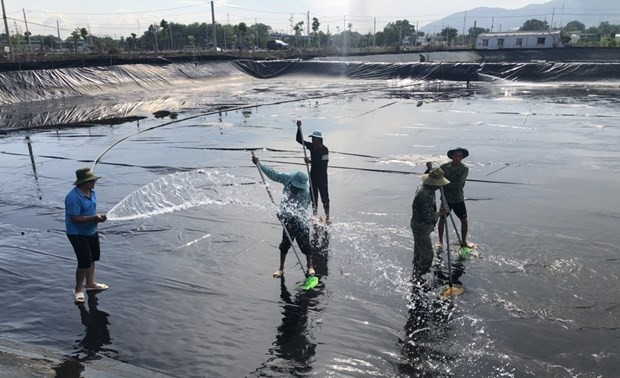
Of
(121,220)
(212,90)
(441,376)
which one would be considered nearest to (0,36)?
(212,90)

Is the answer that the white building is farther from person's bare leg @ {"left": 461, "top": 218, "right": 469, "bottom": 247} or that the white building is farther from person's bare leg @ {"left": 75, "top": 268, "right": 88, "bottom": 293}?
person's bare leg @ {"left": 75, "top": 268, "right": 88, "bottom": 293}

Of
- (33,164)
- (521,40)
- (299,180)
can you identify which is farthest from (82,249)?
(521,40)

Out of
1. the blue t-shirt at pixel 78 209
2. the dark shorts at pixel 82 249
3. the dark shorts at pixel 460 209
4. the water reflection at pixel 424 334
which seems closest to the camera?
the water reflection at pixel 424 334

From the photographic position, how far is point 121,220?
8.27 metres

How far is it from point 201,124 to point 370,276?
14.1m

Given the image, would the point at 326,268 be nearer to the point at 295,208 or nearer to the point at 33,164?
the point at 295,208

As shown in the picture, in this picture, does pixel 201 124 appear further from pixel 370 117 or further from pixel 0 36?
pixel 0 36

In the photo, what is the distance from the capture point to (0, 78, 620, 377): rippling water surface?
176 inches

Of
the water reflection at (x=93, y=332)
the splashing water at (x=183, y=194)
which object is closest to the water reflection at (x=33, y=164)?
the splashing water at (x=183, y=194)

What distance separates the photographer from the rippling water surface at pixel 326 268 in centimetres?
447

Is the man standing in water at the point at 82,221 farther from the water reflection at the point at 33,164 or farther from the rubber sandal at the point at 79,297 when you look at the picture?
the water reflection at the point at 33,164

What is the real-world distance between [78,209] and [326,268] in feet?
10.6

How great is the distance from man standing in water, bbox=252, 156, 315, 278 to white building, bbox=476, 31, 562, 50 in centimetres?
7316

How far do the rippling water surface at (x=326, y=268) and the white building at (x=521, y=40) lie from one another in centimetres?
6732
